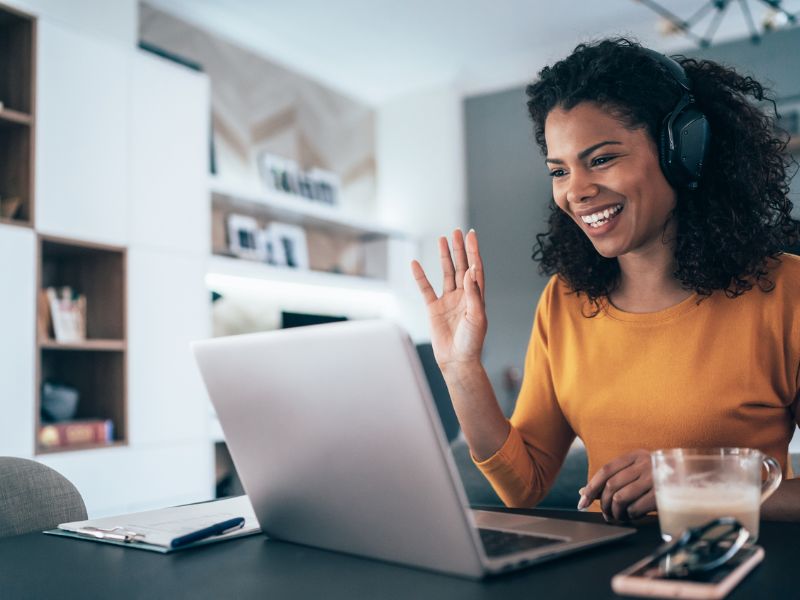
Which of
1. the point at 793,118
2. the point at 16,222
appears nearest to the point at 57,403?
the point at 16,222

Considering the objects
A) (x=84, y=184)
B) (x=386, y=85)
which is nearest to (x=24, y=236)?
(x=84, y=184)

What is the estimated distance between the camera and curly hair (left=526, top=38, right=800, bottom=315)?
1210 mm

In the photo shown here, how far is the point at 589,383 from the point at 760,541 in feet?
1.72

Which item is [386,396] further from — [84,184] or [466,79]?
[466,79]

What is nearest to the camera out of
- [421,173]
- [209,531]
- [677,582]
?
[677,582]

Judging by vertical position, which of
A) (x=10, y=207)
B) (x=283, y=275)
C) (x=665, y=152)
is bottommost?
(x=665, y=152)

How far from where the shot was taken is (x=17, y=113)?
2.79 metres

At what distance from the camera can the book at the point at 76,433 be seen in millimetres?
2848

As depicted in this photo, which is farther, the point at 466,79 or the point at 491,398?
the point at 466,79

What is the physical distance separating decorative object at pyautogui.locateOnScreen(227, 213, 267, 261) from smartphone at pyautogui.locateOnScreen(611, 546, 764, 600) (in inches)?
141

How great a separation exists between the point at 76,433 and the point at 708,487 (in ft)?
8.74

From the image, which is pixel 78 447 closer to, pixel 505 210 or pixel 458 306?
pixel 458 306

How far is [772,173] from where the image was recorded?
129 centimetres

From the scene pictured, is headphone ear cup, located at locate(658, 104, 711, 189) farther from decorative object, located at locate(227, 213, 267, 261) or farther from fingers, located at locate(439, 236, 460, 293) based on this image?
decorative object, located at locate(227, 213, 267, 261)
